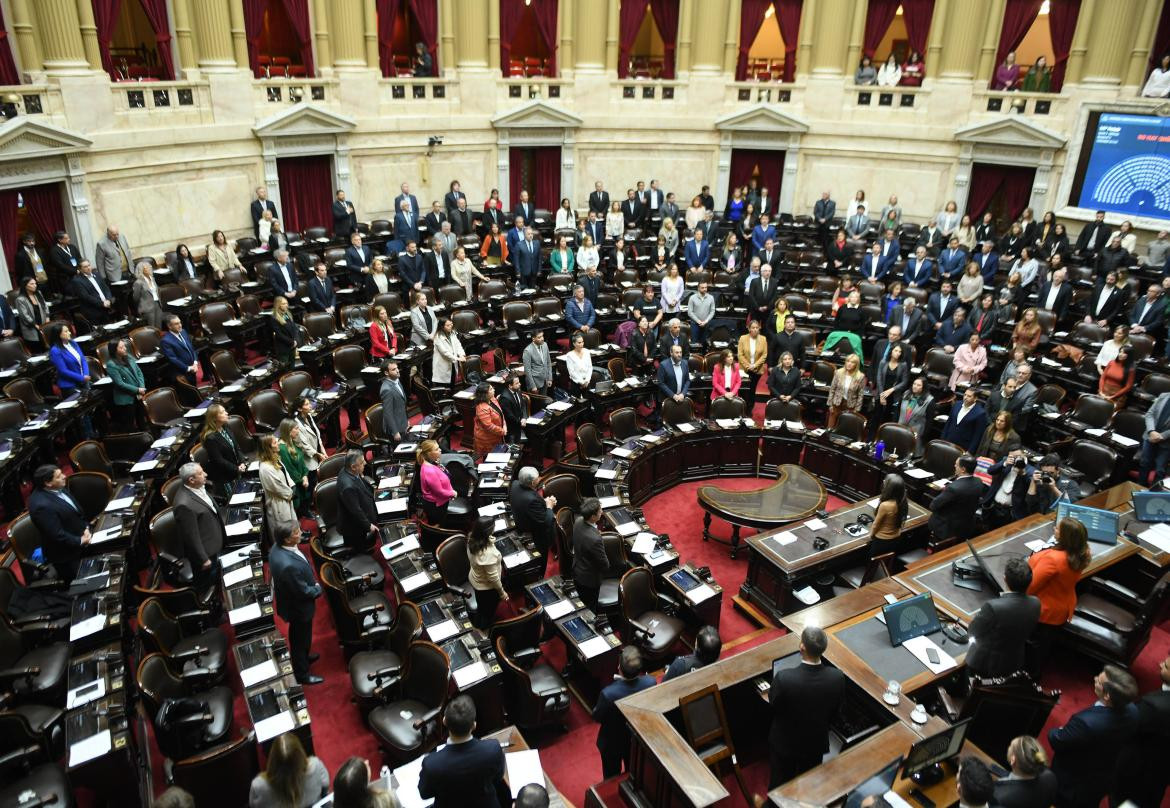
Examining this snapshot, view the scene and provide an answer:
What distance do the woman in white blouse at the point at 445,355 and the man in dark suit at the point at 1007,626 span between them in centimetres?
825

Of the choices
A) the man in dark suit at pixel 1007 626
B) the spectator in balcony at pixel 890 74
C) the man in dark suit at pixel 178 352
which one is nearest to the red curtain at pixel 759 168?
the spectator in balcony at pixel 890 74

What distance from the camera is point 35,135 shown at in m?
12.9

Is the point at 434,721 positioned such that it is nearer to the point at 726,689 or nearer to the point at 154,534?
the point at 726,689

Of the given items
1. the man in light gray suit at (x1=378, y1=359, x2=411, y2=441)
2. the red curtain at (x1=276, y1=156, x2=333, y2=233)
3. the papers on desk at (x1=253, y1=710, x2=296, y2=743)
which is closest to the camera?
the papers on desk at (x1=253, y1=710, x2=296, y2=743)

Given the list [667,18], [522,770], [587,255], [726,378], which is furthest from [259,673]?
[667,18]

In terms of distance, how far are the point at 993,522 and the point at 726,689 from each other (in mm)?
5369

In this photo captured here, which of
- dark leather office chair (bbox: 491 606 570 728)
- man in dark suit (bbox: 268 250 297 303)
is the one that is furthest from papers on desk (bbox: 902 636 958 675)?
man in dark suit (bbox: 268 250 297 303)

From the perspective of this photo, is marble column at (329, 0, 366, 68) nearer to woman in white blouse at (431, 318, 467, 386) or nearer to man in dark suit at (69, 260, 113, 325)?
man in dark suit at (69, 260, 113, 325)

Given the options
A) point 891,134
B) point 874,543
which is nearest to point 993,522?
point 874,543

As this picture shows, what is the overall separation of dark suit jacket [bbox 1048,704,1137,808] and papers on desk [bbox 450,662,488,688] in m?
4.20

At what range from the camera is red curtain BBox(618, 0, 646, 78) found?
70.6ft

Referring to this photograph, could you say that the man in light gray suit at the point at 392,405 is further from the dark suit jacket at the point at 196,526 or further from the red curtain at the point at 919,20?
the red curtain at the point at 919,20

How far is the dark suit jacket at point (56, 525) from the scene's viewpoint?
7.43m

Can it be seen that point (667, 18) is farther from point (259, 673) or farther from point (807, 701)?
point (807, 701)
